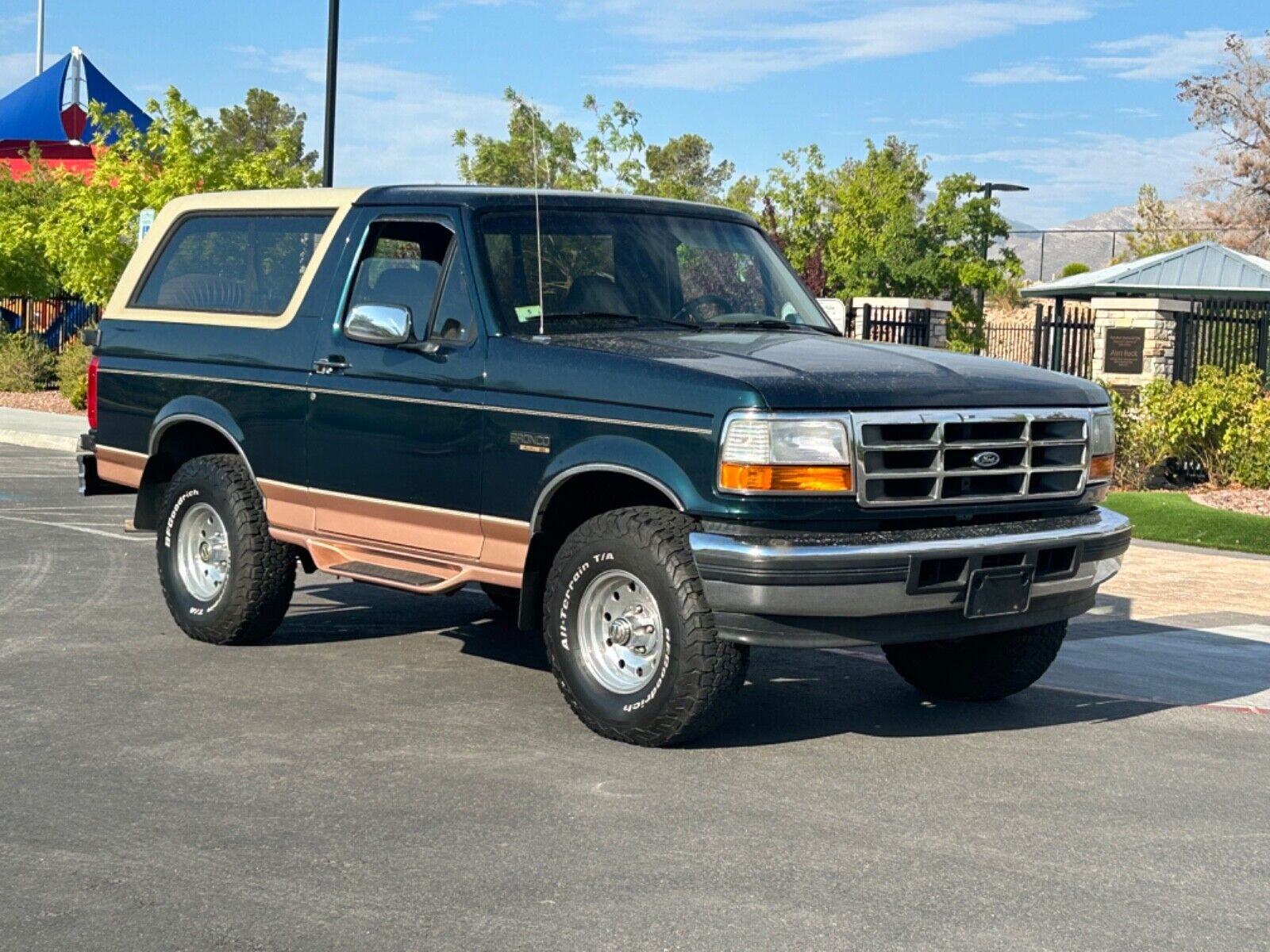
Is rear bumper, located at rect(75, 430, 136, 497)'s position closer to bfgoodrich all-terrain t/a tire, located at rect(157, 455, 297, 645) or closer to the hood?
bfgoodrich all-terrain t/a tire, located at rect(157, 455, 297, 645)


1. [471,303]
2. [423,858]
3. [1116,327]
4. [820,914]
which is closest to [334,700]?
[471,303]

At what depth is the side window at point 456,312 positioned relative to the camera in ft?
24.4

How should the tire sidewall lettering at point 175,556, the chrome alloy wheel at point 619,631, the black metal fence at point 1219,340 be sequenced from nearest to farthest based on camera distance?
the chrome alloy wheel at point 619,631 → the tire sidewall lettering at point 175,556 → the black metal fence at point 1219,340

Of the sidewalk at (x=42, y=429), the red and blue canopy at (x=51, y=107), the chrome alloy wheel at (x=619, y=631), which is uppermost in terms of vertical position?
the red and blue canopy at (x=51, y=107)

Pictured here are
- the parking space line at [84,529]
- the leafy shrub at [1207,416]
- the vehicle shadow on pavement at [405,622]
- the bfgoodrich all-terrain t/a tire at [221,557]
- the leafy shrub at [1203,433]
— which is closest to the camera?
the bfgoodrich all-terrain t/a tire at [221,557]

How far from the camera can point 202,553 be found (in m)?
8.80

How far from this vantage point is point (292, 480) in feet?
26.8

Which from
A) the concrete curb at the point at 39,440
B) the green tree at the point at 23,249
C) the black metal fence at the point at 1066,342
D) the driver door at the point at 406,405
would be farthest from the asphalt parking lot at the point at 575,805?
the green tree at the point at 23,249

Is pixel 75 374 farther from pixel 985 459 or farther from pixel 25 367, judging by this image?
pixel 985 459

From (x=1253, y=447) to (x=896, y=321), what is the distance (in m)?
5.87

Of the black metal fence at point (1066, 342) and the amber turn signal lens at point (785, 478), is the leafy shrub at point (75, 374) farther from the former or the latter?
the amber turn signal lens at point (785, 478)

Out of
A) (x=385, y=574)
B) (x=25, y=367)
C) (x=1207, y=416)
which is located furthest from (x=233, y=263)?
(x=25, y=367)

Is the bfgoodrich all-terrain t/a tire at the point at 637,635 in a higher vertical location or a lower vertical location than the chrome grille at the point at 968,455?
lower

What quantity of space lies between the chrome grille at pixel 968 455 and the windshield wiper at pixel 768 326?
1.42 metres
